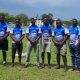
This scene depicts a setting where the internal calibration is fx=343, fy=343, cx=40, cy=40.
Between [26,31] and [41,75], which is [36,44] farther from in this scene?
[41,75]

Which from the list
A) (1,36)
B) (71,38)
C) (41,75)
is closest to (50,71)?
(41,75)

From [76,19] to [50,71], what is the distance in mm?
2410

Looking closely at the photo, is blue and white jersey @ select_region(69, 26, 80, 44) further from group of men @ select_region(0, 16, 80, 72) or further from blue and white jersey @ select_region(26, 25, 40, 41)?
blue and white jersey @ select_region(26, 25, 40, 41)

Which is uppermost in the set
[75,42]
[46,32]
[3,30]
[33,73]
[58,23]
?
[58,23]

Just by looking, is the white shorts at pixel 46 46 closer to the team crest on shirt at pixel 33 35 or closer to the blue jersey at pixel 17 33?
the team crest on shirt at pixel 33 35

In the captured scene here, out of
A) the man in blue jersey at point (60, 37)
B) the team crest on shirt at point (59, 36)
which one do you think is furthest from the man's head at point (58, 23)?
the team crest on shirt at point (59, 36)

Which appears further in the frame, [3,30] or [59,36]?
[3,30]

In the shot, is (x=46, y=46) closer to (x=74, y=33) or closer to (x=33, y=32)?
(x=33, y=32)

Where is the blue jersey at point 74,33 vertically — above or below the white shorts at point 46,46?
above

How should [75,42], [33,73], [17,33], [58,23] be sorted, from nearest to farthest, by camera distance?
[33,73] → [75,42] → [58,23] → [17,33]

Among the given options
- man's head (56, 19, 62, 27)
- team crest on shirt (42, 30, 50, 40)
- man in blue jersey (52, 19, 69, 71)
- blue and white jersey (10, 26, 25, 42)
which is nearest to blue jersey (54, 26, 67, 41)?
man in blue jersey (52, 19, 69, 71)

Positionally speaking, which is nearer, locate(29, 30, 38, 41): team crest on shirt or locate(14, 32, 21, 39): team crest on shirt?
locate(29, 30, 38, 41): team crest on shirt

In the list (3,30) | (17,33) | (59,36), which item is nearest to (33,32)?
(17,33)

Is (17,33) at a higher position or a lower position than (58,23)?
lower
